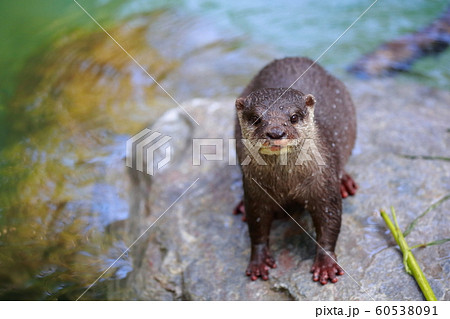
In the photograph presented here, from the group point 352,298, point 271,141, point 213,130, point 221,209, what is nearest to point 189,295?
point 221,209

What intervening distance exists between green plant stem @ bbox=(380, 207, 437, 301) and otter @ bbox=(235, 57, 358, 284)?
0.37 m

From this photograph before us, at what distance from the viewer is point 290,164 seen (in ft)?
9.39

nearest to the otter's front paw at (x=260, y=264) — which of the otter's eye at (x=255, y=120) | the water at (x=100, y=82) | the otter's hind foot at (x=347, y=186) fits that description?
the otter's hind foot at (x=347, y=186)

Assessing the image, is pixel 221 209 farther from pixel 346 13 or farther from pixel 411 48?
pixel 346 13

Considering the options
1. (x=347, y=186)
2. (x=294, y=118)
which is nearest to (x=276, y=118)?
(x=294, y=118)

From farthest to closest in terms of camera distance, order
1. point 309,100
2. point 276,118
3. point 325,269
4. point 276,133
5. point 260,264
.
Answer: point 260,264
point 325,269
point 309,100
point 276,118
point 276,133

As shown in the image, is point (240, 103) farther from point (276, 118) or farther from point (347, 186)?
point (347, 186)

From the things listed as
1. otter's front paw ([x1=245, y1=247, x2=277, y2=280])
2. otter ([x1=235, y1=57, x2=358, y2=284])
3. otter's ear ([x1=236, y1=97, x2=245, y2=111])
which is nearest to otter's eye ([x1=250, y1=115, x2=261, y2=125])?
otter ([x1=235, y1=57, x2=358, y2=284])

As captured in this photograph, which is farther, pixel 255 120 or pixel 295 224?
pixel 295 224

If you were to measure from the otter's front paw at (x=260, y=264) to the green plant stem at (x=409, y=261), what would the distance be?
735 mm

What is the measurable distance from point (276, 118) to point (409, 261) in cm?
111

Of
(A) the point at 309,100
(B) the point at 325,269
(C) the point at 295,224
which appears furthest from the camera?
(C) the point at 295,224

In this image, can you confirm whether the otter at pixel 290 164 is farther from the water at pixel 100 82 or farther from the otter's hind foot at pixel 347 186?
the water at pixel 100 82

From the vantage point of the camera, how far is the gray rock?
9.65 feet
